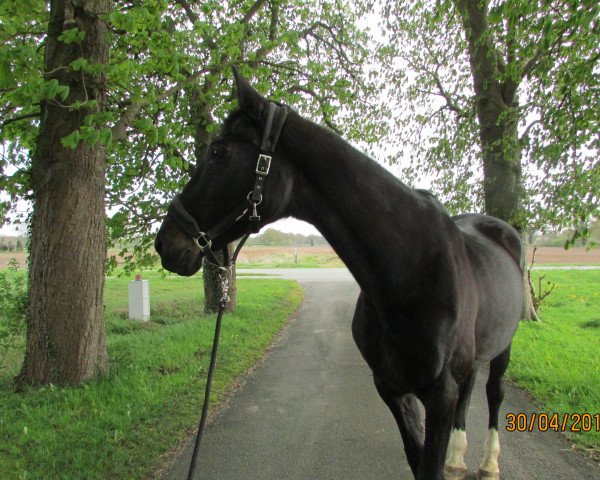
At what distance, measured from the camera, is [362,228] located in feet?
6.05

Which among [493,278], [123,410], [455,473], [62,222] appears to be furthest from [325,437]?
[62,222]

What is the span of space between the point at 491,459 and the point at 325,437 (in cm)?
144

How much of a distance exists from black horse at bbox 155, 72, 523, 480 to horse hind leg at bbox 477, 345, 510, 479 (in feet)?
4.46

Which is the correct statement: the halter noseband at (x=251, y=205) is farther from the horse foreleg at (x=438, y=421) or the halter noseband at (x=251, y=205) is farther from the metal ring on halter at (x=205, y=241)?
the horse foreleg at (x=438, y=421)

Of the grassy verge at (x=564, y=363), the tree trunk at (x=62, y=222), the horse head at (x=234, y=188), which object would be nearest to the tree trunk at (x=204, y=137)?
the tree trunk at (x=62, y=222)

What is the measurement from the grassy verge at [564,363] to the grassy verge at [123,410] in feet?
12.5

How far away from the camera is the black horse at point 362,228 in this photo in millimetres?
1753

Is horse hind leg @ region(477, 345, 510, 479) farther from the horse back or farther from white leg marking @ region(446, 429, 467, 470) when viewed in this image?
the horse back

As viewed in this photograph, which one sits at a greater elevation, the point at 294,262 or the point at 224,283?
the point at 224,283

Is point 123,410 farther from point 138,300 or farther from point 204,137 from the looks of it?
point 204,137

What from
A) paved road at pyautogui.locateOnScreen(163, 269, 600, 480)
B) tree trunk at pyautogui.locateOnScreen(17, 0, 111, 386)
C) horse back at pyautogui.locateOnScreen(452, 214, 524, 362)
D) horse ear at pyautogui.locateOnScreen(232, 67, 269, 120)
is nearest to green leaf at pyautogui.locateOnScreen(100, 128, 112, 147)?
tree trunk at pyautogui.locateOnScreen(17, 0, 111, 386)

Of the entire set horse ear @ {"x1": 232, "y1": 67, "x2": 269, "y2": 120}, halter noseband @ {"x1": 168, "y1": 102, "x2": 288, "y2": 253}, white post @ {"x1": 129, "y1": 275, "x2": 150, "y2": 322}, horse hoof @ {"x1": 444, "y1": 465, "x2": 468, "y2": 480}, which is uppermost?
horse ear @ {"x1": 232, "y1": 67, "x2": 269, "y2": 120}

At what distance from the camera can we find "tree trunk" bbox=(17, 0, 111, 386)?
14.6 feet

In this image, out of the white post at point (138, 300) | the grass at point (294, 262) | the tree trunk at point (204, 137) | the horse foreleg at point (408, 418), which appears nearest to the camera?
the horse foreleg at point (408, 418)
